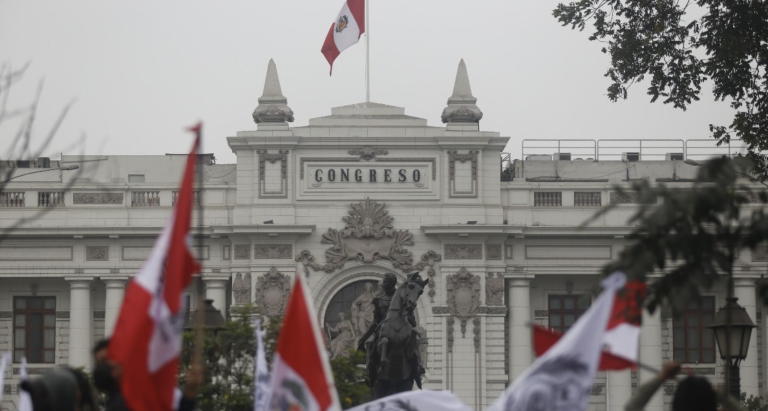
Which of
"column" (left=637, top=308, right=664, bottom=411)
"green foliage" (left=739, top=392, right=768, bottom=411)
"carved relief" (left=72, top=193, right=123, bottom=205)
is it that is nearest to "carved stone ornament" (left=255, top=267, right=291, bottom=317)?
"carved relief" (left=72, top=193, right=123, bottom=205)

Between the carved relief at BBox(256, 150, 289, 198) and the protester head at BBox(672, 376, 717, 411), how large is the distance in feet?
159

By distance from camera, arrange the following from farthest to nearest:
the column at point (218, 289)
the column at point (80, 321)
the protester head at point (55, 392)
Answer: the column at point (218, 289) < the column at point (80, 321) < the protester head at point (55, 392)

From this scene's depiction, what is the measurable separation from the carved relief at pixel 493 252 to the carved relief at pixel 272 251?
6.26 metres

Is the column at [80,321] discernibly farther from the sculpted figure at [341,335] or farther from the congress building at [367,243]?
the sculpted figure at [341,335]

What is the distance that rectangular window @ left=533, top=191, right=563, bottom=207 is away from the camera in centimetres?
5966

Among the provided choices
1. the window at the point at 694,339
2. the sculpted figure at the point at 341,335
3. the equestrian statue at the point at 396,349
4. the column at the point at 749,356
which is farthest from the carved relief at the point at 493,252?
the equestrian statue at the point at 396,349

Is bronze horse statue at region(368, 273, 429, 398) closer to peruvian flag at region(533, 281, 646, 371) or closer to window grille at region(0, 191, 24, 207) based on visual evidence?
peruvian flag at region(533, 281, 646, 371)

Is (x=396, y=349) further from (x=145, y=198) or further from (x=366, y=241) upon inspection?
(x=145, y=198)

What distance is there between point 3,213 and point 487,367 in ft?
53.2

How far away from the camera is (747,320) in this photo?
23688 millimetres

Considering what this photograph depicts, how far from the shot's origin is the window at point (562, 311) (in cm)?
5947

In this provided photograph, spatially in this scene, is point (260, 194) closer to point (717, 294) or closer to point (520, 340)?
point (520, 340)

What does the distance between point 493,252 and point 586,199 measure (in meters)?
3.53

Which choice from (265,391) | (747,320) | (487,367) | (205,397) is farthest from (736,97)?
(487,367)
